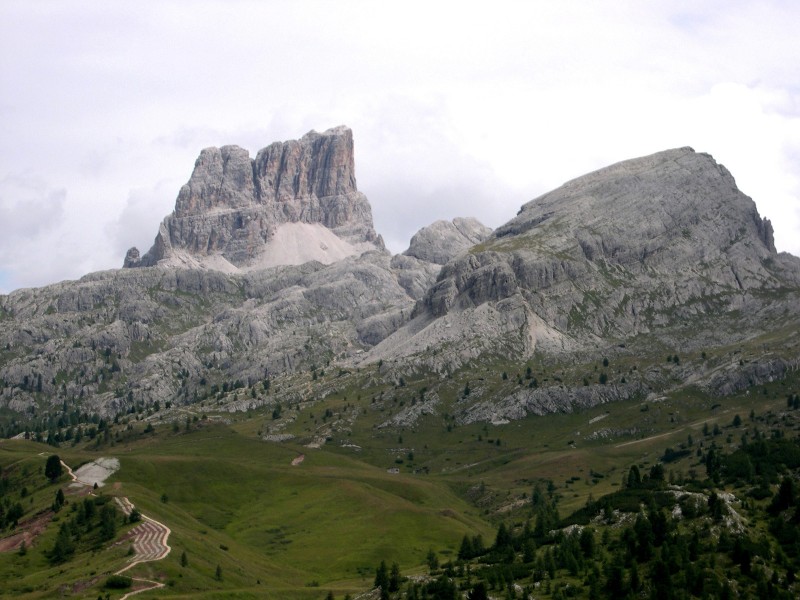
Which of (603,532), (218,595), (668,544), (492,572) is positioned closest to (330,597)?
(218,595)

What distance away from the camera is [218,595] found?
19888 cm

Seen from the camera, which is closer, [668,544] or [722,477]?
[668,544]

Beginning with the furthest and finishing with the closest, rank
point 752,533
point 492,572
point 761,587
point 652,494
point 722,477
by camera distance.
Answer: point 722,477 < point 652,494 < point 492,572 < point 752,533 < point 761,587

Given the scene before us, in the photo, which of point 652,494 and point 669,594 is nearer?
point 669,594

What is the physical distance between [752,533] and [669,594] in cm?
2351

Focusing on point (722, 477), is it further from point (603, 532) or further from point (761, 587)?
point (761, 587)

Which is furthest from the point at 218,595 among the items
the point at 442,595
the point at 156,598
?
the point at 442,595

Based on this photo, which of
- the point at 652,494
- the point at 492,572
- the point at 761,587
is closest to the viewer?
the point at 761,587

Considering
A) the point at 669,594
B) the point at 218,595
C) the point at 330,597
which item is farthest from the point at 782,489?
the point at 218,595

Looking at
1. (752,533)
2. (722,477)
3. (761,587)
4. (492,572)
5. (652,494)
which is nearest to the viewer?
(761,587)

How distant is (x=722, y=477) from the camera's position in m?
200

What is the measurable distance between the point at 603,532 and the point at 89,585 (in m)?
98.0

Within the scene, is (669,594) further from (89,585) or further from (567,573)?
(89,585)

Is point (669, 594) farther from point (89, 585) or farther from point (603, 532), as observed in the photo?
point (89, 585)
